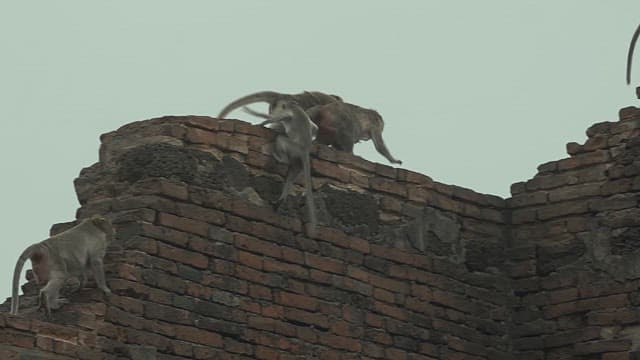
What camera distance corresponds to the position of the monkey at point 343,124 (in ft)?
48.9

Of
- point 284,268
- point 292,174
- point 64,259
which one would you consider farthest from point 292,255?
point 64,259

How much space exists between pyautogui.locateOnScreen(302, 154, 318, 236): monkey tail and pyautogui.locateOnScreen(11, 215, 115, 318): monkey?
60.3 inches

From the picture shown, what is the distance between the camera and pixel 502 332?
15516mm

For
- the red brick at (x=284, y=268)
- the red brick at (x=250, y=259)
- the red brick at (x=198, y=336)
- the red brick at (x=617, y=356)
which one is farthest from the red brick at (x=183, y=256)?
the red brick at (x=617, y=356)

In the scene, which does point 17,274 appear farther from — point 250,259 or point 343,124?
point 343,124

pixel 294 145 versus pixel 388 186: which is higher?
pixel 388 186

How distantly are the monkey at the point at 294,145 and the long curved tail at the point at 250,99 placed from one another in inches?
5.7

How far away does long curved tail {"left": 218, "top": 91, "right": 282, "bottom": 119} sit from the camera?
47.9ft

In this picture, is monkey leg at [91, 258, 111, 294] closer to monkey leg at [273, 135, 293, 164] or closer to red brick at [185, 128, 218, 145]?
red brick at [185, 128, 218, 145]

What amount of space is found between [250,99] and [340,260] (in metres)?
1.10

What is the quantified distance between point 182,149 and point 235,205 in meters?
0.46

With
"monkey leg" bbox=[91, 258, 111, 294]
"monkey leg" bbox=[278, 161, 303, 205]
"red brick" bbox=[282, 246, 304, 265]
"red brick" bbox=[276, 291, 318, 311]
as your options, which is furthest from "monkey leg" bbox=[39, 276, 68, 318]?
"monkey leg" bbox=[278, 161, 303, 205]

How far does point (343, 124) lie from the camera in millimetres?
14984

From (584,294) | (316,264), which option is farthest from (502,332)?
(316,264)
